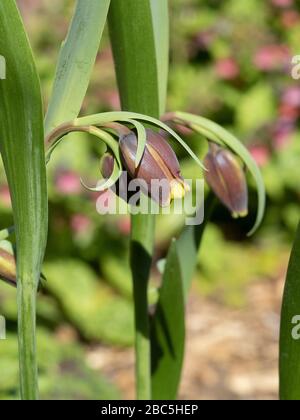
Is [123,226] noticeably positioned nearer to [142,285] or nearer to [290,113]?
[290,113]

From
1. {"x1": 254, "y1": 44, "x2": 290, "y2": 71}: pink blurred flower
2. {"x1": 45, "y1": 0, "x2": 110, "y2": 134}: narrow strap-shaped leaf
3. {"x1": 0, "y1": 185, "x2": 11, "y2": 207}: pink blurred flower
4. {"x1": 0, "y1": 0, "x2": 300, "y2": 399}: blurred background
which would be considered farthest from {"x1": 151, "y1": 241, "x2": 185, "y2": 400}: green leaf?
{"x1": 254, "y1": 44, "x2": 290, "y2": 71}: pink blurred flower

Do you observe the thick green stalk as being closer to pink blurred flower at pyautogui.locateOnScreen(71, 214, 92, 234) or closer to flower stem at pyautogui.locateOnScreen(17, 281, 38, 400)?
flower stem at pyautogui.locateOnScreen(17, 281, 38, 400)

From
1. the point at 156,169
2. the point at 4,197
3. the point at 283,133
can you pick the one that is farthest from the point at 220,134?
the point at 283,133

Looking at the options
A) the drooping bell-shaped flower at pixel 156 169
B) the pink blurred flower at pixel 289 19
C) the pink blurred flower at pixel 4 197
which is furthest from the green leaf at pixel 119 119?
the pink blurred flower at pixel 289 19

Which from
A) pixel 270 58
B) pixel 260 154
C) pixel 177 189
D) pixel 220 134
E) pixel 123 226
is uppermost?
pixel 270 58

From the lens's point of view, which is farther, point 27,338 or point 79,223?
point 79,223
